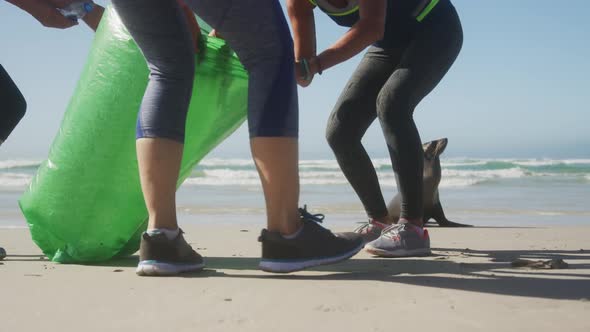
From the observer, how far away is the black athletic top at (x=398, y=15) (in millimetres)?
3129

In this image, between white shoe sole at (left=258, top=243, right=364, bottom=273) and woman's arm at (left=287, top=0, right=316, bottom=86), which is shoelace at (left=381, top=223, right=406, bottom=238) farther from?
woman's arm at (left=287, top=0, right=316, bottom=86)

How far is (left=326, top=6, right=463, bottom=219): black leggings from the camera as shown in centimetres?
306

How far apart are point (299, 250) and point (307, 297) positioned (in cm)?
30

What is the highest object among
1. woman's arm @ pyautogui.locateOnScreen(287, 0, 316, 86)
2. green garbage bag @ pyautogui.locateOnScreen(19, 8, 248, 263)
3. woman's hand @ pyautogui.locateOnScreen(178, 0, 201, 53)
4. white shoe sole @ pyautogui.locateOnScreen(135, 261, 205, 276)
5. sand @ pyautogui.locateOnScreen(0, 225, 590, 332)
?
woman's arm @ pyautogui.locateOnScreen(287, 0, 316, 86)

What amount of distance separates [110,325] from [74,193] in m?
1.12

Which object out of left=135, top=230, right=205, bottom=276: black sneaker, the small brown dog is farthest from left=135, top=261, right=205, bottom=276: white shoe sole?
the small brown dog

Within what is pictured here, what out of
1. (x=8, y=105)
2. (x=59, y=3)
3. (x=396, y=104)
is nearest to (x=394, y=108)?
(x=396, y=104)

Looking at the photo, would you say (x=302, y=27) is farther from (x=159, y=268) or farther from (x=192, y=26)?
(x=159, y=268)

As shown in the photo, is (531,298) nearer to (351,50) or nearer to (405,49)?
(351,50)

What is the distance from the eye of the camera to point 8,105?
116 inches

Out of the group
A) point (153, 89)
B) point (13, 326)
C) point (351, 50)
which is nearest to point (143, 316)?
point (13, 326)

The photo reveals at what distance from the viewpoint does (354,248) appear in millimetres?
2492

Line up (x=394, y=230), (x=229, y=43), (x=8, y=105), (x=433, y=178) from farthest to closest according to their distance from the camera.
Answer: (x=433, y=178) < (x=394, y=230) < (x=8, y=105) < (x=229, y=43)

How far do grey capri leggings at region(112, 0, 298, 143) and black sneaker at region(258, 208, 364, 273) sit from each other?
1.13 feet
